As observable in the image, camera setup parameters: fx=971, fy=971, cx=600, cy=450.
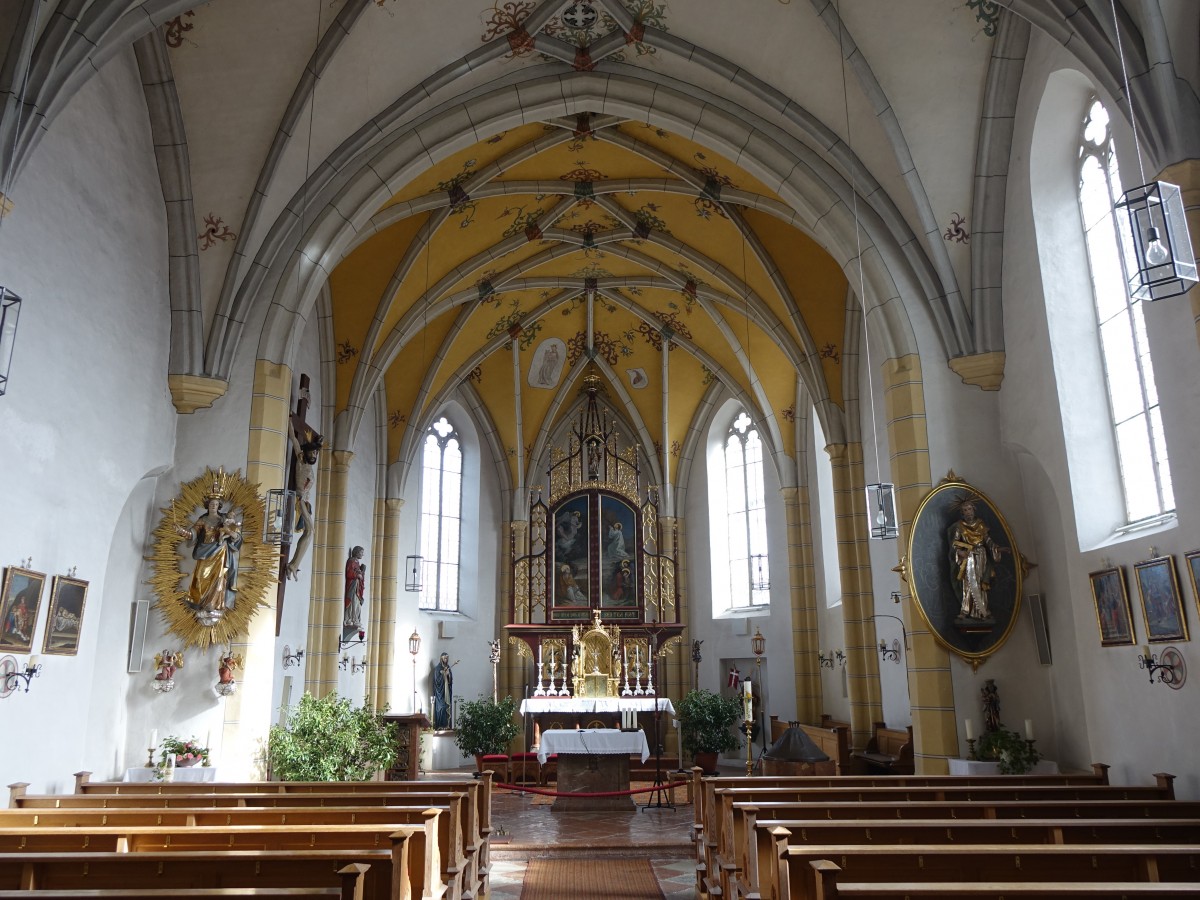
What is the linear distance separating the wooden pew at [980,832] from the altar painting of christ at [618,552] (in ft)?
50.0

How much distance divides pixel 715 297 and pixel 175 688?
1150 centimetres

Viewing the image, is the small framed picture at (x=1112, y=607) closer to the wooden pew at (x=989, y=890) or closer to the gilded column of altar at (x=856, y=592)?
the wooden pew at (x=989, y=890)

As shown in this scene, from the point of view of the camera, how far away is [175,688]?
10508 mm

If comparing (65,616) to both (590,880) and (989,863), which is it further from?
(989,863)

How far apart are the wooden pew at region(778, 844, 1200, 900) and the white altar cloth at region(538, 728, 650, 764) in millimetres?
8691

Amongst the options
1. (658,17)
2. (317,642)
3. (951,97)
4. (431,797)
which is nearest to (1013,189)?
(951,97)

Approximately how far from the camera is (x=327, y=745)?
36.8ft

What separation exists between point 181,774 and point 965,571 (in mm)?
8515

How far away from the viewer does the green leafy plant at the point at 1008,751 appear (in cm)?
976

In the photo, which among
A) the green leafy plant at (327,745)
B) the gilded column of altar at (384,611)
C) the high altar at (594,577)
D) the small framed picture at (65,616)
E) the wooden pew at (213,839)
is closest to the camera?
the wooden pew at (213,839)

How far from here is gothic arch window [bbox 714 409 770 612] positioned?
20.9 m

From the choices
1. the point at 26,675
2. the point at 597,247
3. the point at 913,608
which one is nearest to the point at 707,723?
the point at 913,608

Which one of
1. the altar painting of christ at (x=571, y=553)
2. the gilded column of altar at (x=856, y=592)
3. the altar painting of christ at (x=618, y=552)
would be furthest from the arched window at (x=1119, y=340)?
the altar painting of christ at (x=571, y=553)

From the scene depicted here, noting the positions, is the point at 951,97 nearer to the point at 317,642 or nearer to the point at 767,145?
the point at 767,145
